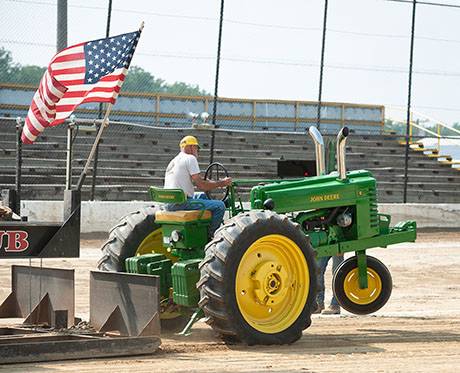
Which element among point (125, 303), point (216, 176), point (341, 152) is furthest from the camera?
point (216, 176)

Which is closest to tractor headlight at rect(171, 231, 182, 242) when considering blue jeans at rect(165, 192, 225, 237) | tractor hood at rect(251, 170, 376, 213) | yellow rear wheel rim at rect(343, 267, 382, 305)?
blue jeans at rect(165, 192, 225, 237)

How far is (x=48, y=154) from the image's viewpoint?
2667 centimetres

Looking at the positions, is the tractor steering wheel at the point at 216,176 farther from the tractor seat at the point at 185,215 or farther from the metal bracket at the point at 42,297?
the metal bracket at the point at 42,297

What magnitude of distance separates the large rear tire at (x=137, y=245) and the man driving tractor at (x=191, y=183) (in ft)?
1.61

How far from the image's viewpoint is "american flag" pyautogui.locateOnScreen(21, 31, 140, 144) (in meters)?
10.0

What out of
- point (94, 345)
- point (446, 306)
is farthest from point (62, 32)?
point (94, 345)

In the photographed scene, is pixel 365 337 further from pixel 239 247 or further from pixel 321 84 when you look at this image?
pixel 321 84

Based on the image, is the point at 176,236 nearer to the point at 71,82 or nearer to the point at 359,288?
the point at 71,82

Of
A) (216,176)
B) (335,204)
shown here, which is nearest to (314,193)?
(335,204)

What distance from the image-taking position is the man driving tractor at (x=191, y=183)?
10680mm

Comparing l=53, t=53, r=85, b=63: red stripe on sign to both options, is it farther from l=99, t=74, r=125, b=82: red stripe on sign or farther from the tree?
the tree

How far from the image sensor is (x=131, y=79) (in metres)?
26.7

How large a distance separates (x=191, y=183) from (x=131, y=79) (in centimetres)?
1603

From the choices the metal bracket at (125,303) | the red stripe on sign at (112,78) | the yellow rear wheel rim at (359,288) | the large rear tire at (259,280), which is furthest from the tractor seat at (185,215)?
the yellow rear wheel rim at (359,288)
